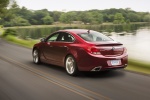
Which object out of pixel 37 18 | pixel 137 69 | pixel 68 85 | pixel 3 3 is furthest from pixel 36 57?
pixel 37 18

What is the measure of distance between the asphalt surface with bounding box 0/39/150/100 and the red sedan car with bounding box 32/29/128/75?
40 cm

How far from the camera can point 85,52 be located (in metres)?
8.61

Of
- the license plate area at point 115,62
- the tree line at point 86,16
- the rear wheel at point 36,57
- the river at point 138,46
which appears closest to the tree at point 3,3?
the tree line at point 86,16

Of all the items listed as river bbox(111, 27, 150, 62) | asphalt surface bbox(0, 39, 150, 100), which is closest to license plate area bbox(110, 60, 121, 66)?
asphalt surface bbox(0, 39, 150, 100)

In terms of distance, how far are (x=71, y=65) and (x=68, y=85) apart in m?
1.50

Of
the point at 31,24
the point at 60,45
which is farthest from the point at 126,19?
the point at 60,45

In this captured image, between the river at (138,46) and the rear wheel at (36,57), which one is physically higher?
the rear wheel at (36,57)

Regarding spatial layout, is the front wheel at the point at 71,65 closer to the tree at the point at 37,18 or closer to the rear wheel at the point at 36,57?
the rear wheel at the point at 36,57

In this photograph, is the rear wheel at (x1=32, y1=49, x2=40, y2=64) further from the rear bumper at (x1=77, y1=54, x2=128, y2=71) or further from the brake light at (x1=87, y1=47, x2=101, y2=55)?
the brake light at (x1=87, y1=47, x2=101, y2=55)

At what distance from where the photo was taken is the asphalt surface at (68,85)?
650cm

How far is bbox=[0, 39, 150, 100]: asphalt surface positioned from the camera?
650 cm

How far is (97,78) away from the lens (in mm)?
8828

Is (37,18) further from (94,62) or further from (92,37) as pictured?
(94,62)

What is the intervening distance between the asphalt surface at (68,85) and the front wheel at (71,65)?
0.17 meters
